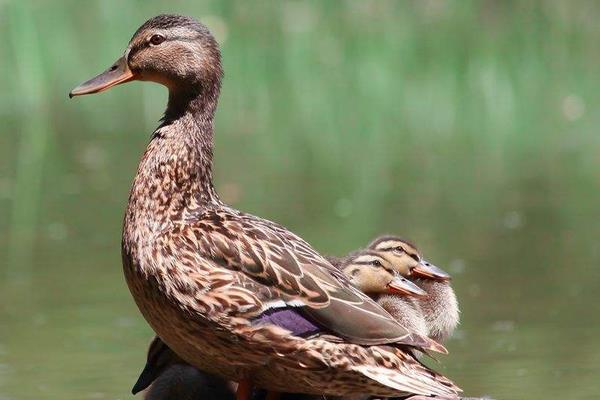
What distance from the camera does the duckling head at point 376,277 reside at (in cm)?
619

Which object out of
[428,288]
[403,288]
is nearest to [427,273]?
[428,288]

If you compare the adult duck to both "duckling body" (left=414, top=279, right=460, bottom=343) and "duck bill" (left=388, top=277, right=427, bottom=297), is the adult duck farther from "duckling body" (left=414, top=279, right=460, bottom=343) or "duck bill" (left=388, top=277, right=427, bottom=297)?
"duckling body" (left=414, top=279, right=460, bottom=343)

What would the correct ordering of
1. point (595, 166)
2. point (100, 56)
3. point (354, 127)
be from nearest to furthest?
point (595, 166) < point (354, 127) < point (100, 56)

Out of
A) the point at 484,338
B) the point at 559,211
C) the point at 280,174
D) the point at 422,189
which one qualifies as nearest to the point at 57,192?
the point at 280,174

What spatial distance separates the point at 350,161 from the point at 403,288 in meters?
5.06

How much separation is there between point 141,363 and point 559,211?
12.4 feet

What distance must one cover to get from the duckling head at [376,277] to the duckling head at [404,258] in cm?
12

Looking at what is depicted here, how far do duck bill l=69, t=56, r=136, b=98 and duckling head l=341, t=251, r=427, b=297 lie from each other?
1.16m

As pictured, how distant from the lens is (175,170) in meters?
5.64

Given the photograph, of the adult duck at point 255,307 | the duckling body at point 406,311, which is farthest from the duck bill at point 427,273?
the adult duck at point 255,307

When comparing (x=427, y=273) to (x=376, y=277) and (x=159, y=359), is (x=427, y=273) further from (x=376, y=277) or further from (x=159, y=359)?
(x=159, y=359)

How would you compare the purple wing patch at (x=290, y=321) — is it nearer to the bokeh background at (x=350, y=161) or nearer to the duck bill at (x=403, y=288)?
the duck bill at (x=403, y=288)

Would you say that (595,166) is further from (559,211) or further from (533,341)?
(533,341)

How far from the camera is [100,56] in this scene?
43.3 ft
